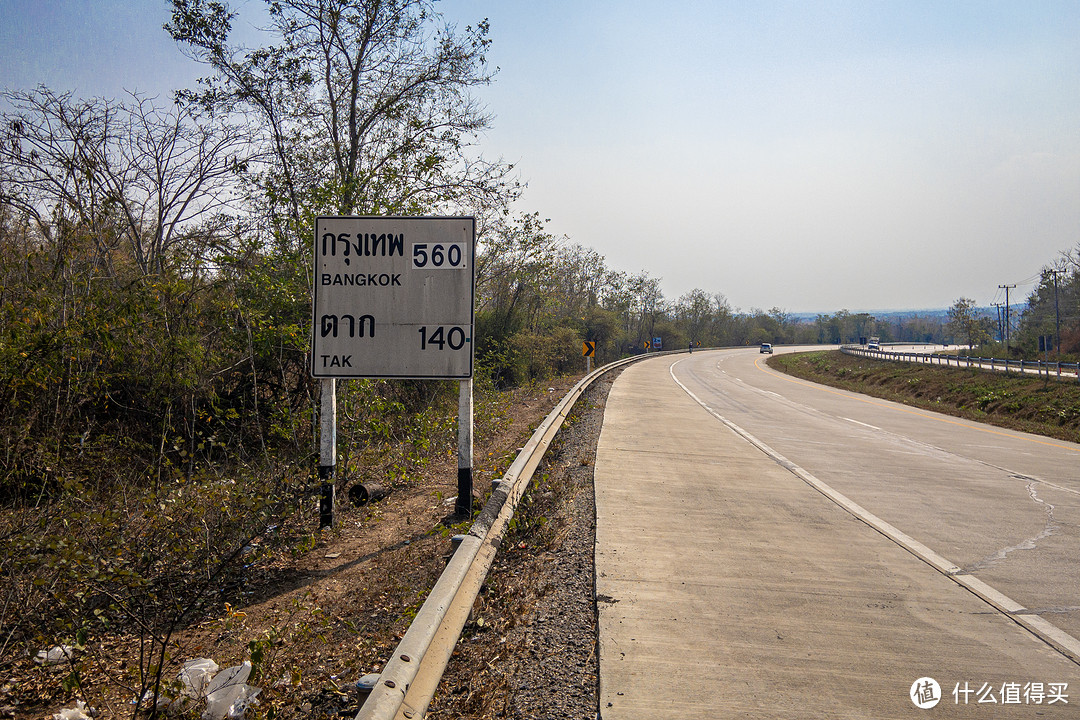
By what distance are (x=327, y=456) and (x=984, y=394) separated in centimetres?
2680

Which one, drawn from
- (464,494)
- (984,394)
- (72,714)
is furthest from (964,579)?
(984,394)

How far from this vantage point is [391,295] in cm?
640

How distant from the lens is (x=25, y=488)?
7.03 m

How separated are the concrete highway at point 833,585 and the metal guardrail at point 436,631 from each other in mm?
831

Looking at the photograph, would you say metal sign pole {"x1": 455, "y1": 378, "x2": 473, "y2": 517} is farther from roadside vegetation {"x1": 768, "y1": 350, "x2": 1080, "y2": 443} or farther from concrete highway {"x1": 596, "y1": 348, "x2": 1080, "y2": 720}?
roadside vegetation {"x1": 768, "y1": 350, "x2": 1080, "y2": 443}

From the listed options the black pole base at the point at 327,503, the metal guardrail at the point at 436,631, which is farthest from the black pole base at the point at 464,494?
the black pole base at the point at 327,503

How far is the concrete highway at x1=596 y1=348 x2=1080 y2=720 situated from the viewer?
3383 millimetres

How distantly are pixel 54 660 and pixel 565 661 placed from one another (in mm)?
2824

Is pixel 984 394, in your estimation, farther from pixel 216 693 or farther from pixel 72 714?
pixel 72 714

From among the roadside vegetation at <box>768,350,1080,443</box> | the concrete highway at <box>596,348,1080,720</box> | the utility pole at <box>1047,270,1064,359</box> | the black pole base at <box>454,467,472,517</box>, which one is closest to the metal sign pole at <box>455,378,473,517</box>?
the black pole base at <box>454,467,472,517</box>

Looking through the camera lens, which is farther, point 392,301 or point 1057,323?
point 1057,323

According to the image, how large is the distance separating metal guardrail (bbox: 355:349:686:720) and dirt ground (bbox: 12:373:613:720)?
0.29 m

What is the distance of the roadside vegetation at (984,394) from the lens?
19906mm

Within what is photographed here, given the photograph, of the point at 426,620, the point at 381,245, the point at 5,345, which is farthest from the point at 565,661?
the point at 5,345
